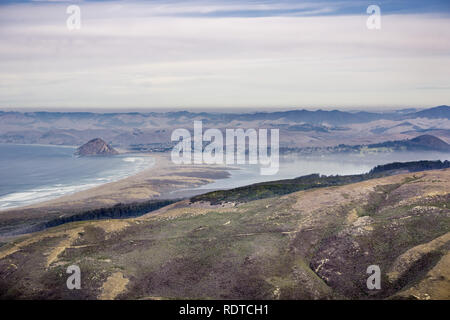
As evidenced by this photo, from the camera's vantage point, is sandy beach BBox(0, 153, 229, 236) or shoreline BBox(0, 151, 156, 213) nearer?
sandy beach BBox(0, 153, 229, 236)

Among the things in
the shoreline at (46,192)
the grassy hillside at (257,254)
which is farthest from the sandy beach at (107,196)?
Result: the grassy hillside at (257,254)

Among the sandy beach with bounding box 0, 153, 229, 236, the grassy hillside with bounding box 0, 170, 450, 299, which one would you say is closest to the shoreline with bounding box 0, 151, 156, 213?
the sandy beach with bounding box 0, 153, 229, 236

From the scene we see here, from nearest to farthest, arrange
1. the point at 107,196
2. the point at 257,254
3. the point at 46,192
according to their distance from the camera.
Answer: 1. the point at 257,254
2. the point at 107,196
3. the point at 46,192

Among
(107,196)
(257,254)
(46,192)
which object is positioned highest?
(257,254)

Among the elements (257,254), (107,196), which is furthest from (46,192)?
(257,254)

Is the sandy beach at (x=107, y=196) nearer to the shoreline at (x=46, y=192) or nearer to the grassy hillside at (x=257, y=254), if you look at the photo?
the shoreline at (x=46, y=192)

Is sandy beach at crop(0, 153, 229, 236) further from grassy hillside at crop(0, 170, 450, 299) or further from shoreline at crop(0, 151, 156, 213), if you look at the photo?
grassy hillside at crop(0, 170, 450, 299)

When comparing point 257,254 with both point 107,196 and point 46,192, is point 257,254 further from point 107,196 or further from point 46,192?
point 46,192
